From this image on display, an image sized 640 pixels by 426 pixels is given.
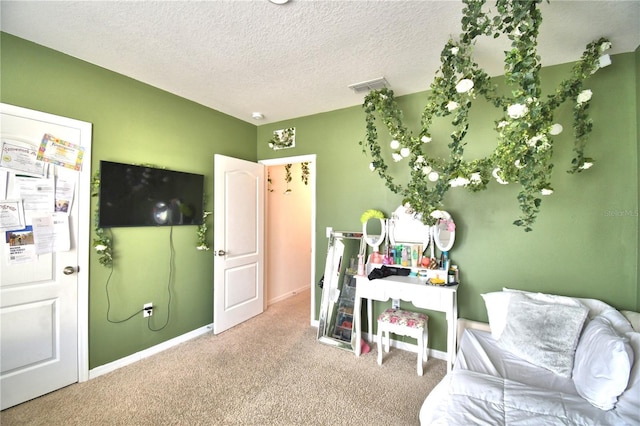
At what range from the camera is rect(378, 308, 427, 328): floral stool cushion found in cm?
Answer: 238

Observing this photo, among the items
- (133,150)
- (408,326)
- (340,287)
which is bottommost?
(408,326)

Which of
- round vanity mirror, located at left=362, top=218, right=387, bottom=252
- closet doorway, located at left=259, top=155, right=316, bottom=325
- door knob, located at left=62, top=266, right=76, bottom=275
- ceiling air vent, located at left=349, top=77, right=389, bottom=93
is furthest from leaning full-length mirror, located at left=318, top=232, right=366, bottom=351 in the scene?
door knob, located at left=62, top=266, right=76, bottom=275

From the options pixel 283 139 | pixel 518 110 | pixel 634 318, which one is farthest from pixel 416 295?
pixel 283 139

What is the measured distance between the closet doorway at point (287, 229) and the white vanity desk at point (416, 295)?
1.24 meters

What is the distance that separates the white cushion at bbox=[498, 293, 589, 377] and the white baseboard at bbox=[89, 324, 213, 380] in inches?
115

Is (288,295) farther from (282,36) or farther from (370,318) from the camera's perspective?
(282,36)

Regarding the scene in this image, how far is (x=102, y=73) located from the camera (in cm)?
228

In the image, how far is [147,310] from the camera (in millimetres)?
2576

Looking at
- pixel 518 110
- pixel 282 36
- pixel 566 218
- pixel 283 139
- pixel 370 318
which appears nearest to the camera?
pixel 518 110

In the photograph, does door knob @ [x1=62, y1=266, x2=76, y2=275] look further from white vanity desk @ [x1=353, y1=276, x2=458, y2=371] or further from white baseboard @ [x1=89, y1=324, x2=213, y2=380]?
white vanity desk @ [x1=353, y1=276, x2=458, y2=371]

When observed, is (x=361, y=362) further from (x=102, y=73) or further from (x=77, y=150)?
(x=102, y=73)

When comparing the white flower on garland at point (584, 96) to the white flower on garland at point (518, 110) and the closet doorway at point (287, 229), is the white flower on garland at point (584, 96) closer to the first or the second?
the white flower on garland at point (518, 110)

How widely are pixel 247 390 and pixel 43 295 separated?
1692mm

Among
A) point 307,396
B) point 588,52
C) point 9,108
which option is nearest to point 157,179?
point 9,108
